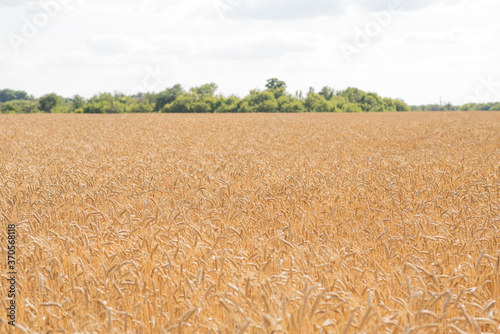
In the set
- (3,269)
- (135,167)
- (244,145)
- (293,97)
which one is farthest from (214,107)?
(3,269)

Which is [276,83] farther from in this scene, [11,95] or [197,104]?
[11,95]

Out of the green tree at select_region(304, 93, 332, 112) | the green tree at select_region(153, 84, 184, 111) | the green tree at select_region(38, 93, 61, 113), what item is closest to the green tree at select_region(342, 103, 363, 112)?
the green tree at select_region(304, 93, 332, 112)

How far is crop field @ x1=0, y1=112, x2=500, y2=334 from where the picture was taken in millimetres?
2271

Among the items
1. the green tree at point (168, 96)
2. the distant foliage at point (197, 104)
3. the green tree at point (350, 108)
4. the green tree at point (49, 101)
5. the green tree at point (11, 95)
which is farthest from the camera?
the green tree at point (11, 95)

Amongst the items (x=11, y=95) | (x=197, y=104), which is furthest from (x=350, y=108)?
(x=11, y=95)

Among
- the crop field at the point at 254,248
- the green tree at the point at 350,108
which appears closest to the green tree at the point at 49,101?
the green tree at the point at 350,108

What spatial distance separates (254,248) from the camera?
3.58 meters

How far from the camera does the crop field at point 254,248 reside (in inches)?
89.4

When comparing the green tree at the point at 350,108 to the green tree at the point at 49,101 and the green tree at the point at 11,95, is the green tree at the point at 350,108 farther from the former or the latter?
the green tree at the point at 11,95

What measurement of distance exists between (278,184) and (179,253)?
2.95 meters

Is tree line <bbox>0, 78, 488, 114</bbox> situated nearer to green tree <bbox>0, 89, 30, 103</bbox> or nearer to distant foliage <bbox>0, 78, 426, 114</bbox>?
distant foliage <bbox>0, 78, 426, 114</bbox>

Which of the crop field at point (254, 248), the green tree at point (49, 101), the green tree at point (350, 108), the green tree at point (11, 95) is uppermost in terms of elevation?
the green tree at point (11, 95)

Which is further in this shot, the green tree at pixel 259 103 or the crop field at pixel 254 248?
the green tree at pixel 259 103

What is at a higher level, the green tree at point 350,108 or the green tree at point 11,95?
the green tree at point 11,95
